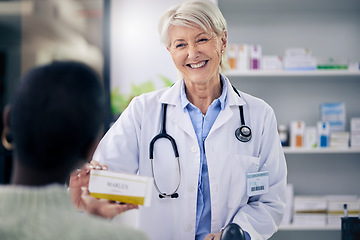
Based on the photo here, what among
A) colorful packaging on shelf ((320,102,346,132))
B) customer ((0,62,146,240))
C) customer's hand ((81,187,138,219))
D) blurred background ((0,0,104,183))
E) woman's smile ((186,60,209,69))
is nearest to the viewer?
customer ((0,62,146,240))

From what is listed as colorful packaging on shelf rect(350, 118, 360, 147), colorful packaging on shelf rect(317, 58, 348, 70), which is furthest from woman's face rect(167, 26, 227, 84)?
colorful packaging on shelf rect(350, 118, 360, 147)

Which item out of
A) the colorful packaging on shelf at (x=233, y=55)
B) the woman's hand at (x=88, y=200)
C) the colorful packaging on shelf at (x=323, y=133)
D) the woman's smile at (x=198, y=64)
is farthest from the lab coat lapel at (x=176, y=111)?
the colorful packaging on shelf at (x=323, y=133)

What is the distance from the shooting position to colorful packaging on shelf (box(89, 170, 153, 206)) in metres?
1.23

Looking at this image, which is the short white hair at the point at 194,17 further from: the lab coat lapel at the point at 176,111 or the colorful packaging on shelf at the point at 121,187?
the colorful packaging on shelf at the point at 121,187

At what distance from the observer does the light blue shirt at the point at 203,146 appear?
5.35 ft

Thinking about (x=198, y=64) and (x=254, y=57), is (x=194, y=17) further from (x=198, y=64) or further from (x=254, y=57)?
(x=254, y=57)

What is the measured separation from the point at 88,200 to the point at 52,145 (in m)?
0.59

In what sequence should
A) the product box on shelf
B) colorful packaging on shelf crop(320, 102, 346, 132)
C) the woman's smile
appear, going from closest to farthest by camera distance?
A: the woman's smile → the product box on shelf → colorful packaging on shelf crop(320, 102, 346, 132)

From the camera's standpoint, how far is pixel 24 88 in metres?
0.73

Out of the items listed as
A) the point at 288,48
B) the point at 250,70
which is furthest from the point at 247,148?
the point at 288,48

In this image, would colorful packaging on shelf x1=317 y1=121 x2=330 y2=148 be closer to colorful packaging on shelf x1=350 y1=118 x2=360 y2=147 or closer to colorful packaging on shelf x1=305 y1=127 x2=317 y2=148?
colorful packaging on shelf x1=305 y1=127 x2=317 y2=148

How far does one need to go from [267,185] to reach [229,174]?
16 cm

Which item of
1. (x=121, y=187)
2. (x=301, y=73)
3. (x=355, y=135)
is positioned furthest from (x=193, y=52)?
(x=355, y=135)

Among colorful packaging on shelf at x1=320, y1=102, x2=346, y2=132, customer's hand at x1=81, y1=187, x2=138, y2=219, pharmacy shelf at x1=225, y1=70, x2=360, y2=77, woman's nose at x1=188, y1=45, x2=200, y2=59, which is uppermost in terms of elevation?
pharmacy shelf at x1=225, y1=70, x2=360, y2=77
